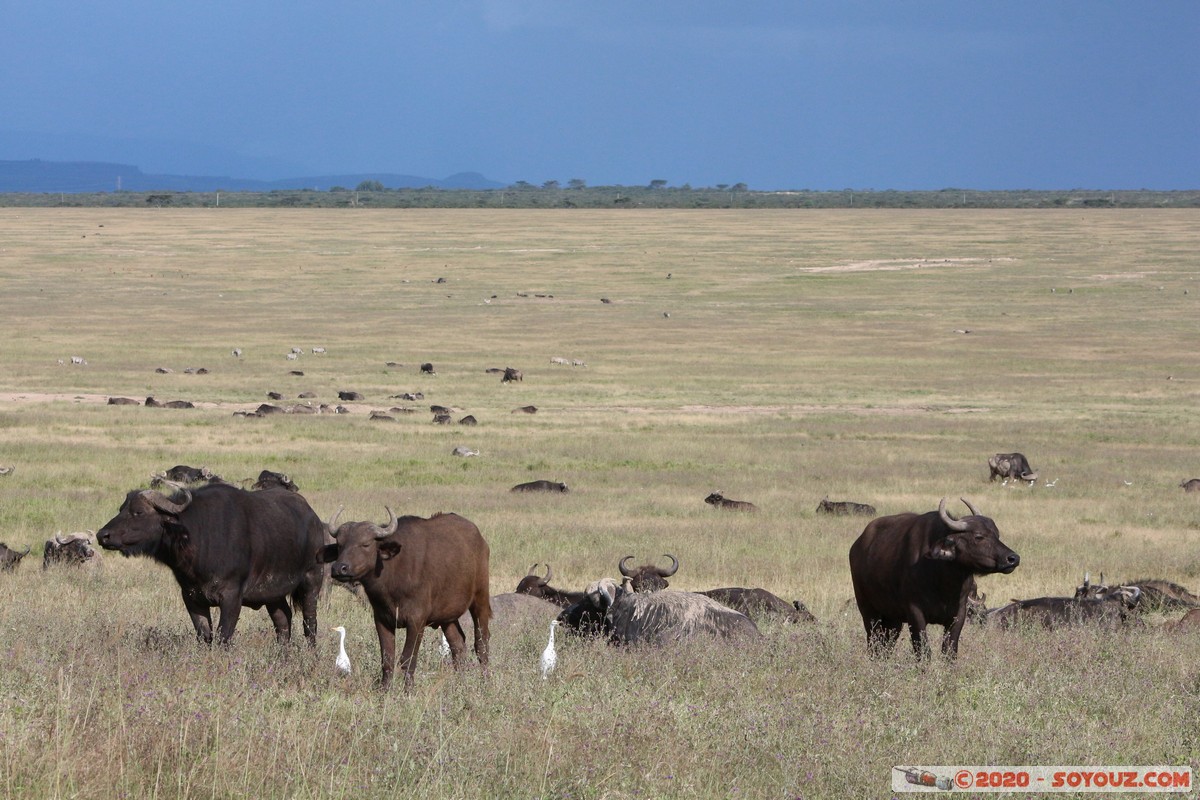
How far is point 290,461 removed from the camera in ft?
72.4

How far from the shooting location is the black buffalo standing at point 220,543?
902 cm

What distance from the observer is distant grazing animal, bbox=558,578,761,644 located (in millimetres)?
9688

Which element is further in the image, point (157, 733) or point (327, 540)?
point (327, 540)

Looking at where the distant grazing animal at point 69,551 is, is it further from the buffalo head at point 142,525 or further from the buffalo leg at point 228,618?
the buffalo leg at point 228,618

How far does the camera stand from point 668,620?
9.86m

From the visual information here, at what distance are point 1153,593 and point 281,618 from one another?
776 cm

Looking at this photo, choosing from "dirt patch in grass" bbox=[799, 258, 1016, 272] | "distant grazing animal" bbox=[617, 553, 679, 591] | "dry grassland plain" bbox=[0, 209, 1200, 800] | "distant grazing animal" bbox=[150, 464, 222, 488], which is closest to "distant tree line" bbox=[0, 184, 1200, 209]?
"dirt patch in grass" bbox=[799, 258, 1016, 272]

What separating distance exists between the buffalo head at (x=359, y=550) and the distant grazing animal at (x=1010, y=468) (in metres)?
14.7

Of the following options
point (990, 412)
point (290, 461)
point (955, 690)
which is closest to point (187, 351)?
point (290, 461)

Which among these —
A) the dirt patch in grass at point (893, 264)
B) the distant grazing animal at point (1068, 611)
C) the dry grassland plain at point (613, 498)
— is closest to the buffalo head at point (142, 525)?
the dry grassland plain at point (613, 498)

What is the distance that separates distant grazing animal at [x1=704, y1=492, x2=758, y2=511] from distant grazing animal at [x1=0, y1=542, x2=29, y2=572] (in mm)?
8831

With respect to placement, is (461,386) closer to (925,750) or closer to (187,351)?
(187,351)

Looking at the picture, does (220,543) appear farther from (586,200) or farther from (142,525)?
(586,200)

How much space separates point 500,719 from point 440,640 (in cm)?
286
